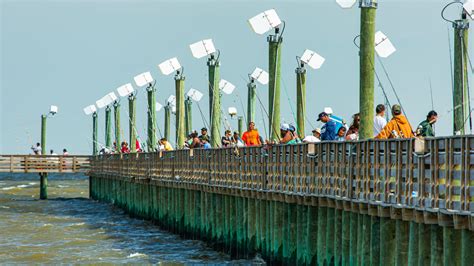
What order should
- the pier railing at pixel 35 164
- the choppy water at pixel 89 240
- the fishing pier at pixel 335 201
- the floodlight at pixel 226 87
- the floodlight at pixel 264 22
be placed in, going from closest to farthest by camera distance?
the fishing pier at pixel 335 201, the floodlight at pixel 264 22, the choppy water at pixel 89 240, the floodlight at pixel 226 87, the pier railing at pixel 35 164

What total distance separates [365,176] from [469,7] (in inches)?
275

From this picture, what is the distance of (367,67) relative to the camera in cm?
2630

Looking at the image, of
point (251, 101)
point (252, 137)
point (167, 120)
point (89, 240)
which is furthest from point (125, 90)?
point (252, 137)

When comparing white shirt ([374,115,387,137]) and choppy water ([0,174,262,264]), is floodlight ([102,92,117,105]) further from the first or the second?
white shirt ([374,115,387,137])

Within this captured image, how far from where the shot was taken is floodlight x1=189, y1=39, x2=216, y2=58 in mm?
43562

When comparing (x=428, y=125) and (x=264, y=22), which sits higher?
(x=264, y=22)

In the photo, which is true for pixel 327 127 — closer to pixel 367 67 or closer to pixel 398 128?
pixel 367 67

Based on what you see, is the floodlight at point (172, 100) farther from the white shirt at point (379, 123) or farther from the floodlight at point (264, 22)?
the white shirt at point (379, 123)

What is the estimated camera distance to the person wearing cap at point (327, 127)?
28938 mm

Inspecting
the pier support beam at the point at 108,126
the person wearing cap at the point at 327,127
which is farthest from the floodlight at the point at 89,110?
the person wearing cap at the point at 327,127

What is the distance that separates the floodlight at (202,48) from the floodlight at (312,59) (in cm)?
384

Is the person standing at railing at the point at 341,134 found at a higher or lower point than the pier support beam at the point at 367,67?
lower

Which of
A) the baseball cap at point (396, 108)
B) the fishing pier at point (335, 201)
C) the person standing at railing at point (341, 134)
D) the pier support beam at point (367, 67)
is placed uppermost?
the pier support beam at point (367, 67)

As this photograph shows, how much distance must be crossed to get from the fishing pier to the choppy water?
1.09 metres
